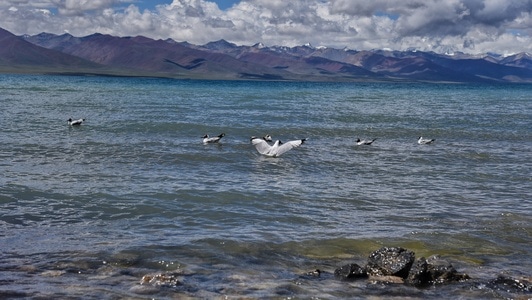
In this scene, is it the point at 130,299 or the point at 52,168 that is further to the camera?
the point at 52,168

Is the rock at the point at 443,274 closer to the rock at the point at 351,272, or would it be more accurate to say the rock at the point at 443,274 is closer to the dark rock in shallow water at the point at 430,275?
the dark rock in shallow water at the point at 430,275

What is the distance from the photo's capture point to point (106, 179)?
1634cm

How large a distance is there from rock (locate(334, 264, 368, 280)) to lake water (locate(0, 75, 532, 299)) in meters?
0.19

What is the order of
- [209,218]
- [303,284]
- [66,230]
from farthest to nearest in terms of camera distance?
[209,218]
[66,230]
[303,284]

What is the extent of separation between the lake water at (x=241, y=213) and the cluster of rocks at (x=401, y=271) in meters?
0.21

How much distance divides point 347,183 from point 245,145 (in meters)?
9.04

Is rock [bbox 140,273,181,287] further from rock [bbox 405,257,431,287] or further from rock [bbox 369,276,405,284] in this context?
rock [bbox 405,257,431,287]

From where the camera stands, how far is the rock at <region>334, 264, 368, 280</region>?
29.0 feet

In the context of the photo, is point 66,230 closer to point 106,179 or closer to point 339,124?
point 106,179

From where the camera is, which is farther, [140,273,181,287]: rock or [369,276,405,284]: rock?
[369,276,405,284]: rock

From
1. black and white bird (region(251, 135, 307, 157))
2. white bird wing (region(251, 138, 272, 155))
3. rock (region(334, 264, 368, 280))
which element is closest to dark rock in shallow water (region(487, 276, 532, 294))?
rock (region(334, 264, 368, 280))

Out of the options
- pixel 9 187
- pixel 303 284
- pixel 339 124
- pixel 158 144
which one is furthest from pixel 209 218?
pixel 339 124

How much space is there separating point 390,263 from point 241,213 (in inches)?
192

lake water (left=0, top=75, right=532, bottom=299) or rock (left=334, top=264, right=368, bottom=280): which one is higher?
rock (left=334, top=264, right=368, bottom=280)
